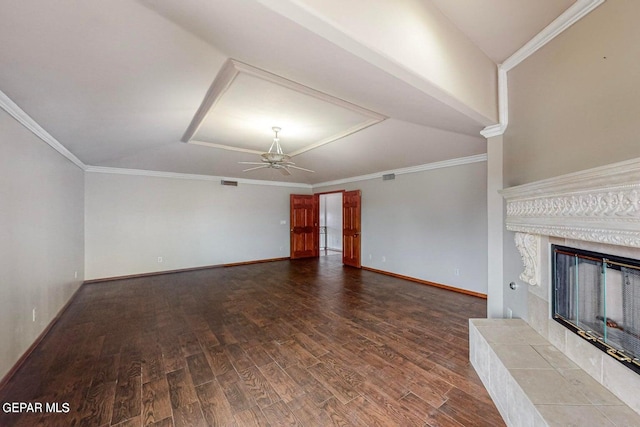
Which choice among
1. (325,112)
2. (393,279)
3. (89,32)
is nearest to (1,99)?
(89,32)

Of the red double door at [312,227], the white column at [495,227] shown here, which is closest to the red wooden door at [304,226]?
the red double door at [312,227]

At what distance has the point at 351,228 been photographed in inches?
265

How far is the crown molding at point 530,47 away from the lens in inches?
65.1

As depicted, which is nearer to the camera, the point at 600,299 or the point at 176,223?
the point at 600,299

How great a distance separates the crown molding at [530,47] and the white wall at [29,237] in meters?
4.51

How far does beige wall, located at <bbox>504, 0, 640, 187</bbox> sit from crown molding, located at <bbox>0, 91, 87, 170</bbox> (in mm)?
4375

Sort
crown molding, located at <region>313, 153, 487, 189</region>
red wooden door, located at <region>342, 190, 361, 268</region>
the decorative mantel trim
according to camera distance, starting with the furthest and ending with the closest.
Result: 1. red wooden door, located at <region>342, 190, 361, 268</region>
2. crown molding, located at <region>313, 153, 487, 189</region>
3. the decorative mantel trim

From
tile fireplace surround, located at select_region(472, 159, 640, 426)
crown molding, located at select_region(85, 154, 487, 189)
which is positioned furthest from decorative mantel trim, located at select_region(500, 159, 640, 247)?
crown molding, located at select_region(85, 154, 487, 189)

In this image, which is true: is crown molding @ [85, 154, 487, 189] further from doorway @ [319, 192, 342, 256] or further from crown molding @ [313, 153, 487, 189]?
doorway @ [319, 192, 342, 256]

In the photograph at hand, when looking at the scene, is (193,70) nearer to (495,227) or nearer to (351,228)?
(495,227)

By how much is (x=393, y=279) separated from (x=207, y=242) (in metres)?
4.84

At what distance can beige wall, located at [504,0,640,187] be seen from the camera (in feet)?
4.63

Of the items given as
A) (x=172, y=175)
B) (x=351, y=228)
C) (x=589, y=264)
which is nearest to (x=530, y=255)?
(x=589, y=264)

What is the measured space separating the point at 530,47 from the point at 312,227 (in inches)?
265
